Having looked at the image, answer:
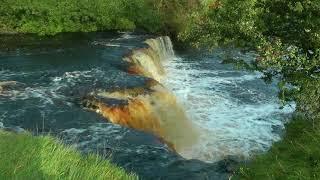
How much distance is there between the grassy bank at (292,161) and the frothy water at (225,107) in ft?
12.3

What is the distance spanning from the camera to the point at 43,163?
5.60 meters

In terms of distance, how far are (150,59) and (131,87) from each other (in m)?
6.58

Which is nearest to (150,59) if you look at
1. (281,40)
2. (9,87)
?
(9,87)

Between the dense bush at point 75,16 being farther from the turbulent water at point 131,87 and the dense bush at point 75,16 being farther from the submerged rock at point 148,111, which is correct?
the submerged rock at point 148,111

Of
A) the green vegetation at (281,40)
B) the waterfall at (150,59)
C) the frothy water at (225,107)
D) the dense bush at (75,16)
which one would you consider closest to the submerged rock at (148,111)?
the frothy water at (225,107)

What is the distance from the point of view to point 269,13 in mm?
10070

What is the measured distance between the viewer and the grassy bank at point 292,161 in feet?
21.6

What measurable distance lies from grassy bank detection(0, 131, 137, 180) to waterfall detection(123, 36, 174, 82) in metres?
12.6

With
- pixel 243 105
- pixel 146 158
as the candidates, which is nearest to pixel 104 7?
pixel 243 105

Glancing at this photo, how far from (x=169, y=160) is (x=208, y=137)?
4766 mm

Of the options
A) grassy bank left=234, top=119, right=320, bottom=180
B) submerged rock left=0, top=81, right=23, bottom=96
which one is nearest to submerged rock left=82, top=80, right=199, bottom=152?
submerged rock left=0, top=81, right=23, bottom=96

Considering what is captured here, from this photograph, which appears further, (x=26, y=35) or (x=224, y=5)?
(x=26, y=35)

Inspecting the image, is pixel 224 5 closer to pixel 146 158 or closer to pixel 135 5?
pixel 146 158

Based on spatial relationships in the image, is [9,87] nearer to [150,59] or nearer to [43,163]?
[150,59]
